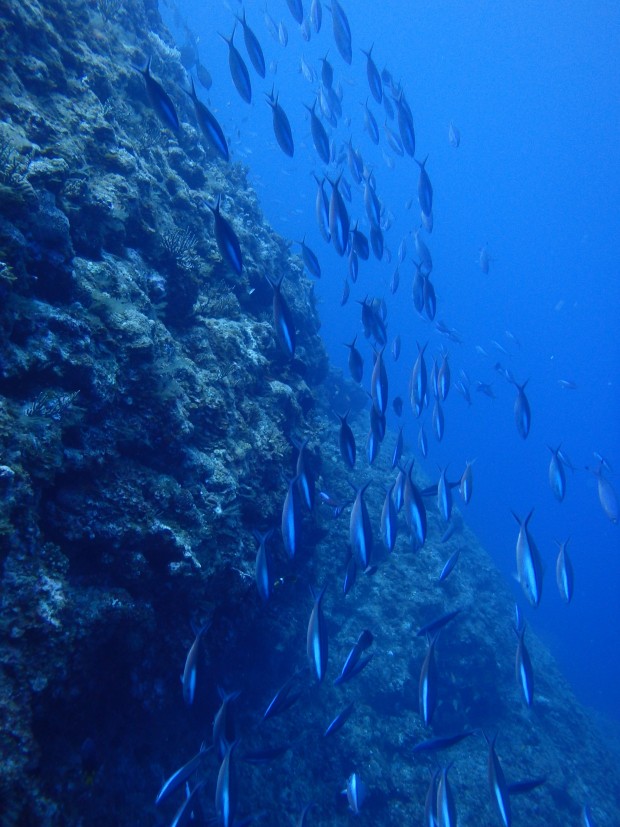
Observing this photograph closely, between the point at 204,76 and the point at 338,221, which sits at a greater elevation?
the point at 204,76

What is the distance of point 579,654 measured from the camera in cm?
3950

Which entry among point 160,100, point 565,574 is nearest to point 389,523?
point 565,574

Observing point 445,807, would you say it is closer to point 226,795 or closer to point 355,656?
point 355,656

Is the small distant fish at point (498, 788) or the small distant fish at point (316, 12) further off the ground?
the small distant fish at point (316, 12)

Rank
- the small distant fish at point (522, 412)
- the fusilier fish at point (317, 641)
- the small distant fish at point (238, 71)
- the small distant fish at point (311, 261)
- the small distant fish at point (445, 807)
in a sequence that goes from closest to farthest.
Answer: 1. the fusilier fish at point (317, 641)
2. the small distant fish at point (445, 807)
3. the small distant fish at point (238, 71)
4. the small distant fish at point (522, 412)
5. the small distant fish at point (311, 261)

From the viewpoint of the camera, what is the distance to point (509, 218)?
479ft

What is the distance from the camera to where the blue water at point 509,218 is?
7525 cm

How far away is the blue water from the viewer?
247ft

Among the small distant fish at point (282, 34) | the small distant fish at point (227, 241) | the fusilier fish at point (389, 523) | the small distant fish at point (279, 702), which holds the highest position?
the small distant fish at point (282, 34)

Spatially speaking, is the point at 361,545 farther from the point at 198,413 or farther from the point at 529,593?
the point at 198,413

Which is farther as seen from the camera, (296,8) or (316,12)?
(316,12)

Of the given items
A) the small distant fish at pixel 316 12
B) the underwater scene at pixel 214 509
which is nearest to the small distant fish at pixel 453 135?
the underwater scene at pixel 214 509

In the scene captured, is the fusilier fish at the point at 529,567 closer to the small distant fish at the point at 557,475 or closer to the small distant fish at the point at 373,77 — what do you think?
the small distant fish at the point at 557,475

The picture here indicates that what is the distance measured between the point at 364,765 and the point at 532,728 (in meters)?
5.59
